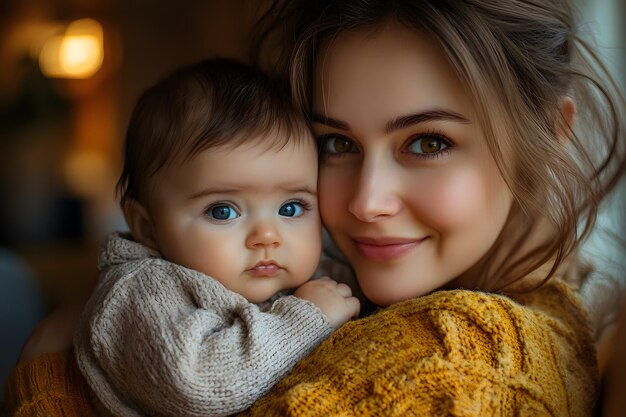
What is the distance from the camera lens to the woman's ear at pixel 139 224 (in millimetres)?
1368

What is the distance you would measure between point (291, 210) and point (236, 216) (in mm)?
120

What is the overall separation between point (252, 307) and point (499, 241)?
1.95 feet

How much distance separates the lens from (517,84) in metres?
1.31

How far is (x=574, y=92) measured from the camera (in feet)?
4.92

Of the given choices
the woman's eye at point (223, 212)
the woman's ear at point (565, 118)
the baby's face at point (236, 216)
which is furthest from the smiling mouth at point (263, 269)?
the woman's ear at point (565, 118)

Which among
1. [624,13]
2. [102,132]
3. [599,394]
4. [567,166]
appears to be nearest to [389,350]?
[599,394]

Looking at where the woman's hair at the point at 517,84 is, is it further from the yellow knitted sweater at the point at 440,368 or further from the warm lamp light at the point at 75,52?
the warm lamp light at the point at 75,52

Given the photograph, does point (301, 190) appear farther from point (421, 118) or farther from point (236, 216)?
point (421, 118)

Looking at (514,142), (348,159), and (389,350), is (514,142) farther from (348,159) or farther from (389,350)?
(389,350)

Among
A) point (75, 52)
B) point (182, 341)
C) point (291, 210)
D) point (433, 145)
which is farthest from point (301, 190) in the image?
point (75, 52)

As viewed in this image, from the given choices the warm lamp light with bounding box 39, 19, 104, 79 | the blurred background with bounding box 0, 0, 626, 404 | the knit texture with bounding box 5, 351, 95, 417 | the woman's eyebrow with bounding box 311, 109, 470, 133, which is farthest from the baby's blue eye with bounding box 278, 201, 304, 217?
the warm lamp light with bounding box 39, 19, 104, 79

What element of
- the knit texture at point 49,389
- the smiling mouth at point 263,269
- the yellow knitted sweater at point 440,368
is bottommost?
the knit texture at point 49,389

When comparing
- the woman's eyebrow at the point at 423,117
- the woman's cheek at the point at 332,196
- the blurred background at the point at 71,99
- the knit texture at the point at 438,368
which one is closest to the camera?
the knit texture at the point at 438,368

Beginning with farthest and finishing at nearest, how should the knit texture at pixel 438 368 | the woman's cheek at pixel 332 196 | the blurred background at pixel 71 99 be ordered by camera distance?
1. the blurred background at pixel 71 99
2. the woman's cheek at pixel 332 196
3. the knit texture at pixel 438 368
